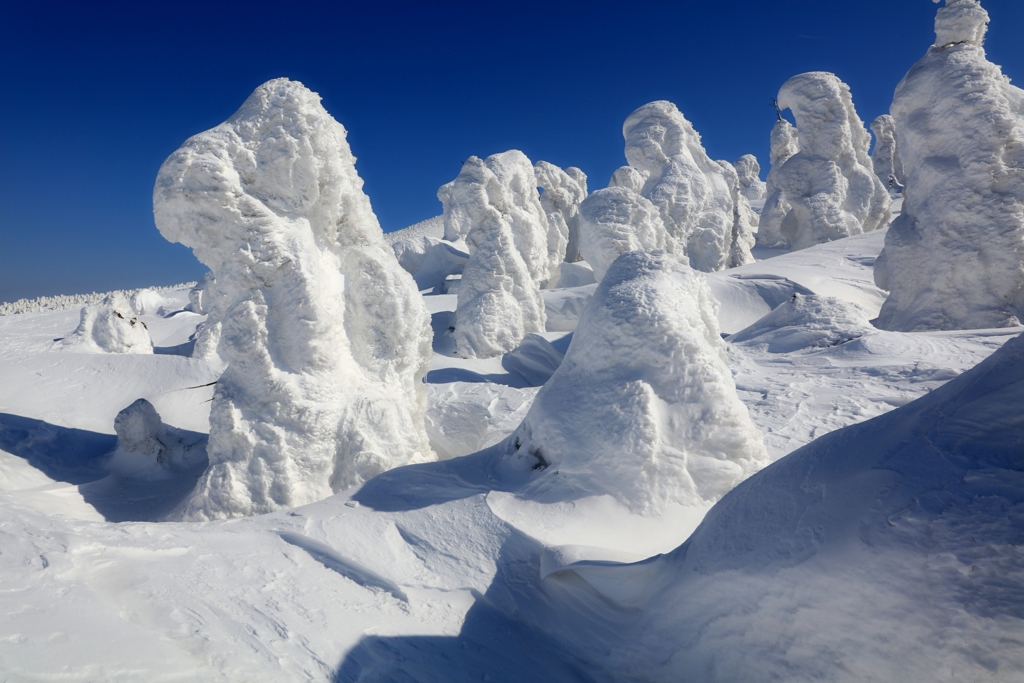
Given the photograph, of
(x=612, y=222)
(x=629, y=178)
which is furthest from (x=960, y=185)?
(x=629, y=178)

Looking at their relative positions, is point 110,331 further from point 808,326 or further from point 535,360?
point 808,326

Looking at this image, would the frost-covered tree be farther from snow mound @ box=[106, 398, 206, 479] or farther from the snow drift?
the snow drift

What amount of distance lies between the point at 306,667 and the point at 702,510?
1.70 m

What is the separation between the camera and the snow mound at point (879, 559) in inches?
39.1

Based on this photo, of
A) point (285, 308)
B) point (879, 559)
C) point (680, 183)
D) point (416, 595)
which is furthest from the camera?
point (680, 183)

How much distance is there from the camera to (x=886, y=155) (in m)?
23.1

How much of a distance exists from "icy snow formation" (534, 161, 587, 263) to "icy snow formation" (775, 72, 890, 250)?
5.33 meters

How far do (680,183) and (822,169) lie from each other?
3523 mm

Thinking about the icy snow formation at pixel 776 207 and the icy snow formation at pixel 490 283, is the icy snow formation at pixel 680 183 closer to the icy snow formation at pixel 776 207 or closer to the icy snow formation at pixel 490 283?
the icy snow formation at pixel 776 207

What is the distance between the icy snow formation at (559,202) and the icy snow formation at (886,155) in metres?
14.2

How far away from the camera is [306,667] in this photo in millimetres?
1455

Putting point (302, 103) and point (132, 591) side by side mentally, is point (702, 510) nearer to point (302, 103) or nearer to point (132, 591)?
point (132, 591)

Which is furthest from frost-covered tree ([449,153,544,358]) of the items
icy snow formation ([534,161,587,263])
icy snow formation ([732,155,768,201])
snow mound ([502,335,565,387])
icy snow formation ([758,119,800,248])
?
icy snow formation ([732,155,768,201])

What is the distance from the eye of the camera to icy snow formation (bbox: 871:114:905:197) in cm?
2247
